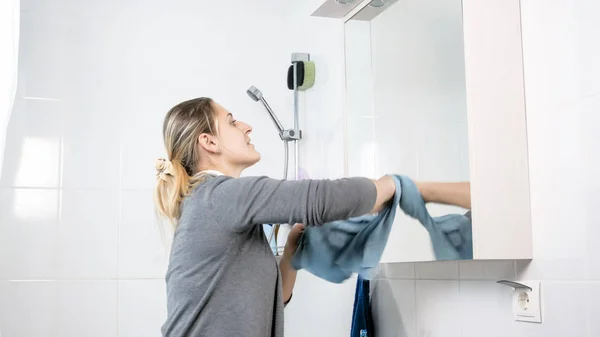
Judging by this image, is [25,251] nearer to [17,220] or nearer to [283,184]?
[17,220]

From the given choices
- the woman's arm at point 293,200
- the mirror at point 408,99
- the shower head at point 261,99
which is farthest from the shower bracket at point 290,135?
the woman's arm at point 293,200

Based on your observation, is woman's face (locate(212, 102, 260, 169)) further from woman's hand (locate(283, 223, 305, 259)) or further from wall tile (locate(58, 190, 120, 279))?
wall tile (locate(58, 190, 120, 279))

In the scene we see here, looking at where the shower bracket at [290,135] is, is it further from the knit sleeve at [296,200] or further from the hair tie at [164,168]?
the knit sleeve at [296,200]

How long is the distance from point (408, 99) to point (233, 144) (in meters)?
0.43

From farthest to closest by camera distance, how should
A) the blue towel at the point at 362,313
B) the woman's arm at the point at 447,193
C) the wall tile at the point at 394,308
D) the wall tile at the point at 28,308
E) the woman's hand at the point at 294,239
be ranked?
the wall tile at the point at 28,308 → the blue towel at the point at 362,313 → the wall tile at the point at 394,308 → the woman's hand at the point at 294,239 → the woman's arm at the point at 447,193

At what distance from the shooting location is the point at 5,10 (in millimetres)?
1433

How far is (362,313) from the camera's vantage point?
2.01m

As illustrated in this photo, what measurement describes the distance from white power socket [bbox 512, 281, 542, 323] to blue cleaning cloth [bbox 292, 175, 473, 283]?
13cm

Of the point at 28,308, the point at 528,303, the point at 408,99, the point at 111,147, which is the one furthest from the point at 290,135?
the point at 528,303

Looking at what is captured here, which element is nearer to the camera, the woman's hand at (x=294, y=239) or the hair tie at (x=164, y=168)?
the hair tie at (x=164, y=168)

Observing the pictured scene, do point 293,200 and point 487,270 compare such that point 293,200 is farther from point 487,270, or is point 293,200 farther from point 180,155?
point 487,270

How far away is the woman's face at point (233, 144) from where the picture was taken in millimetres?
1609

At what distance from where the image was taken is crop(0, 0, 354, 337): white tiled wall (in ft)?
7.44

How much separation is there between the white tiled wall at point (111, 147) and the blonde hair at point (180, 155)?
2.44 ft
